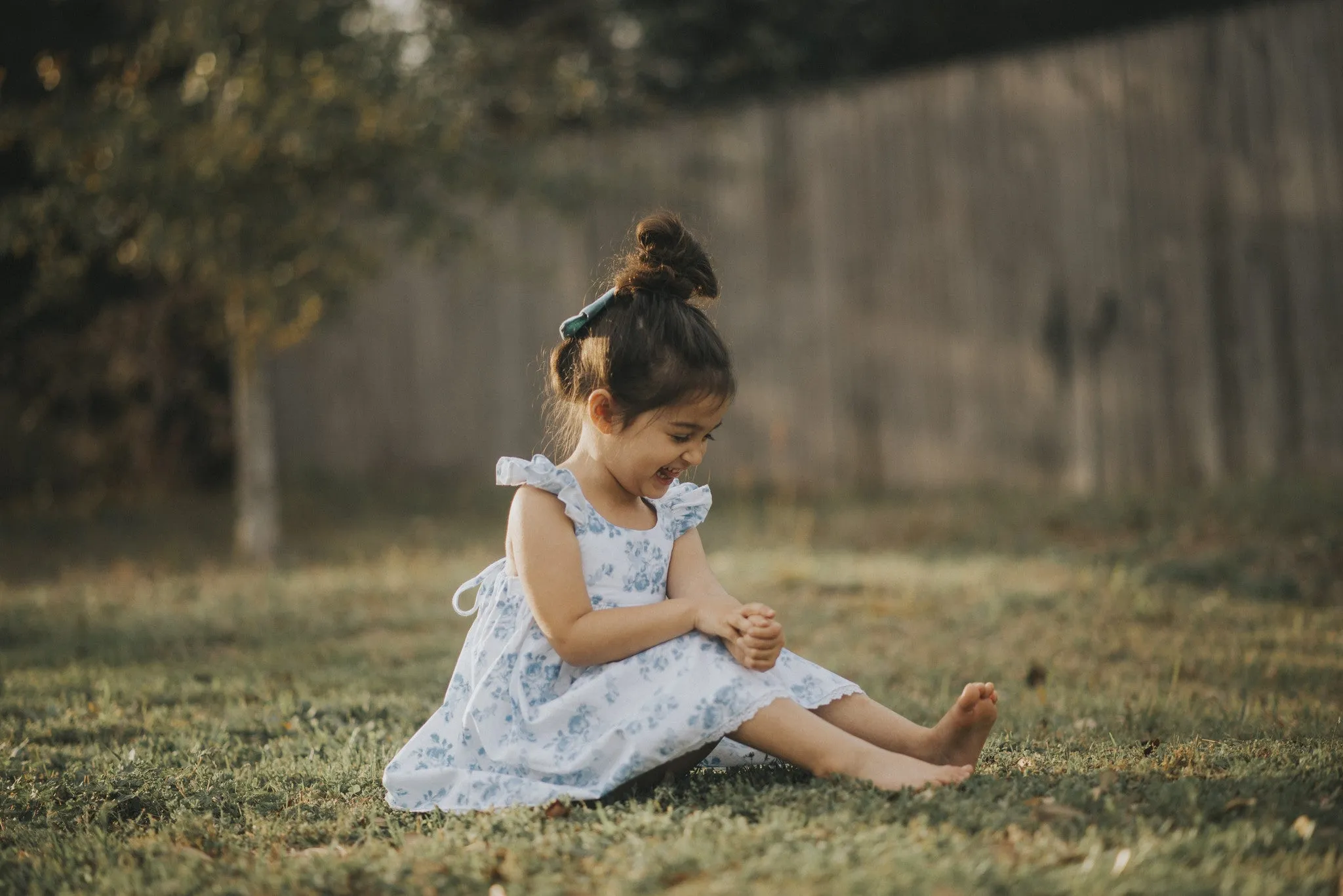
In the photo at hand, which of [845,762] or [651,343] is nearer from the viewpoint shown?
[845,762]

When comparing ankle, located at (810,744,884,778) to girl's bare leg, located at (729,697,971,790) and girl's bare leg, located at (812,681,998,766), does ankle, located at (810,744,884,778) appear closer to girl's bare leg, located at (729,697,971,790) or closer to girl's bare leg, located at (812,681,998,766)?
girl's bare leg, located at (729,697,971,790)

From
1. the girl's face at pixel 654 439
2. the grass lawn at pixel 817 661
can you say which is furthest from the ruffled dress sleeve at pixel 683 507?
the grass lawn at pixel 817 661

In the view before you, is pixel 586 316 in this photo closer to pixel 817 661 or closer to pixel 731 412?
pixel 817 661

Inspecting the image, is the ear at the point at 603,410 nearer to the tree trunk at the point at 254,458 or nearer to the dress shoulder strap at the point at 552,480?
the dress shoulder strap at the point at 552,480

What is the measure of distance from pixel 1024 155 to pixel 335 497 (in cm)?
484

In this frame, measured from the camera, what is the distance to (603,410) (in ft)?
8.50

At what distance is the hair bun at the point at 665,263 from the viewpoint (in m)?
2.67

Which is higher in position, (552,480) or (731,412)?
(731,412)

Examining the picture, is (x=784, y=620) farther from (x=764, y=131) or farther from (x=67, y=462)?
(x=67, y=462)

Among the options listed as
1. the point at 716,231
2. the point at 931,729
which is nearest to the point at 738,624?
the point at 931,729

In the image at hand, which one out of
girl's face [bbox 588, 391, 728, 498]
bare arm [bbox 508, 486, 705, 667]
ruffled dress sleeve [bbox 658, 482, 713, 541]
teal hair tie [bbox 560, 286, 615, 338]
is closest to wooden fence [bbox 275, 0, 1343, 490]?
ruffled dress sleeve [bbox 658, 482, 713, 541]

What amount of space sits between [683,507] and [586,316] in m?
0.52

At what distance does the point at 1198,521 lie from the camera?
550cm

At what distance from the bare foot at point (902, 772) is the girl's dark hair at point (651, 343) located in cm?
81
